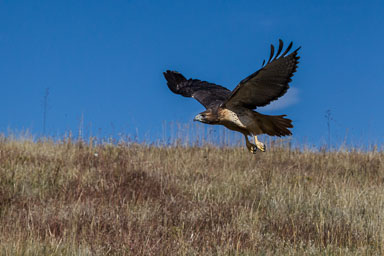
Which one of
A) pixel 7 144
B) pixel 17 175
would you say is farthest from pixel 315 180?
pixel 7 144

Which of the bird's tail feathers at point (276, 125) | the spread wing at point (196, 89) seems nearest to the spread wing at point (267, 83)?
the bird's tail feathers at point (276, 125)

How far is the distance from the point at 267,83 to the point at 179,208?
1.72 m

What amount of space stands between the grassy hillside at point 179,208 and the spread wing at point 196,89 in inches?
46.5

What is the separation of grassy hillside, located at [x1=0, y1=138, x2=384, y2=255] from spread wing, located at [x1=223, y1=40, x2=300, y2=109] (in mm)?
1198

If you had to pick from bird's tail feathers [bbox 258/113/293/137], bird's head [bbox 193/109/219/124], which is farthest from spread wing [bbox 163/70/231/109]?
bird's head [bbox 193/109/219/124]

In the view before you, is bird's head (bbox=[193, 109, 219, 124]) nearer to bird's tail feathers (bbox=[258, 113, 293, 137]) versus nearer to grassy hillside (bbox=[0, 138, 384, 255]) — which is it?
bird's tail feathers (bbox=[258, 113, 293, 137])

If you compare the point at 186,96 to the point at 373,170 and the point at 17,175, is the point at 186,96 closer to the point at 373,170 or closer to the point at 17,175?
the point at 17,175

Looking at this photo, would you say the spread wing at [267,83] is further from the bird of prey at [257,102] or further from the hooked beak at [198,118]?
the hooked beak at [198,118]

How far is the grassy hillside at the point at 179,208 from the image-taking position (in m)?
4.27

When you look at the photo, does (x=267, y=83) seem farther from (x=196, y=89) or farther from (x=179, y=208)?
(x=196, y=89)

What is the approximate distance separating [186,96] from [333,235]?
3.17 metres

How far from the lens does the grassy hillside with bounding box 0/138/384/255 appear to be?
4.27 meters

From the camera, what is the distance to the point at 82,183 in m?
6.54

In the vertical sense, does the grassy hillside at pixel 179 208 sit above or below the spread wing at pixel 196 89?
below
